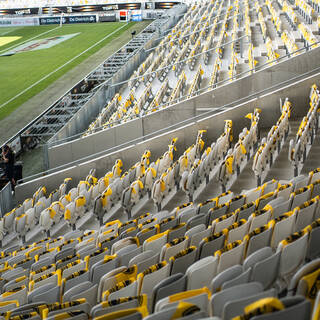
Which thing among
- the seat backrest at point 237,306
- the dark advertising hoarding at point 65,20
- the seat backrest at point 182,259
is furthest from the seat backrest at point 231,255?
the dark advertising hoarding at point 65,20

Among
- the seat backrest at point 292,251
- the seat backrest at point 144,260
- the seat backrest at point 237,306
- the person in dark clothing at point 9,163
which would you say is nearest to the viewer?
the seat backrest at point 237,306

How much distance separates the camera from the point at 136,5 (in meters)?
44.5

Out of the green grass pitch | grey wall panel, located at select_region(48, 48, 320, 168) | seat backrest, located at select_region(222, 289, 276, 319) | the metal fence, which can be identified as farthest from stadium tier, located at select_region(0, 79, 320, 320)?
the green grass pitch

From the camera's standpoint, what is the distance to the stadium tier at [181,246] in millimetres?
3674

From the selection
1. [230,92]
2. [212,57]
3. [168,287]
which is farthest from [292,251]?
[212,57]

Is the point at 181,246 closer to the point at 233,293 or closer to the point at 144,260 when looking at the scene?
the point at 144,260

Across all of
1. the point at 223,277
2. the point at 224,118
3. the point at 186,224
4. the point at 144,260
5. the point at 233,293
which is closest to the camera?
the point at 233,293

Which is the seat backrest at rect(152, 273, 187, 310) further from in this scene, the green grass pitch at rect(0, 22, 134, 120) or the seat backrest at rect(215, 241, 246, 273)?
the green grass pitch at rect(0, 22, 134, 120)

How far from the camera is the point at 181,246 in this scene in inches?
207

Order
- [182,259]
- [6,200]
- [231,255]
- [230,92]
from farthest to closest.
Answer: [230,92]
[6,200]
[182,259]
[231,255]

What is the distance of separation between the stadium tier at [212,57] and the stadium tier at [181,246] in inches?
111

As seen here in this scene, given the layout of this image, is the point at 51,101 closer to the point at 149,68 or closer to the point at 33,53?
the point at 149,68

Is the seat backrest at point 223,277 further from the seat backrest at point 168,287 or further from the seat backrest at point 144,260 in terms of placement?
the seat backrest at point 144,260

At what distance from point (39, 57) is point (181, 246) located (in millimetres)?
27019
